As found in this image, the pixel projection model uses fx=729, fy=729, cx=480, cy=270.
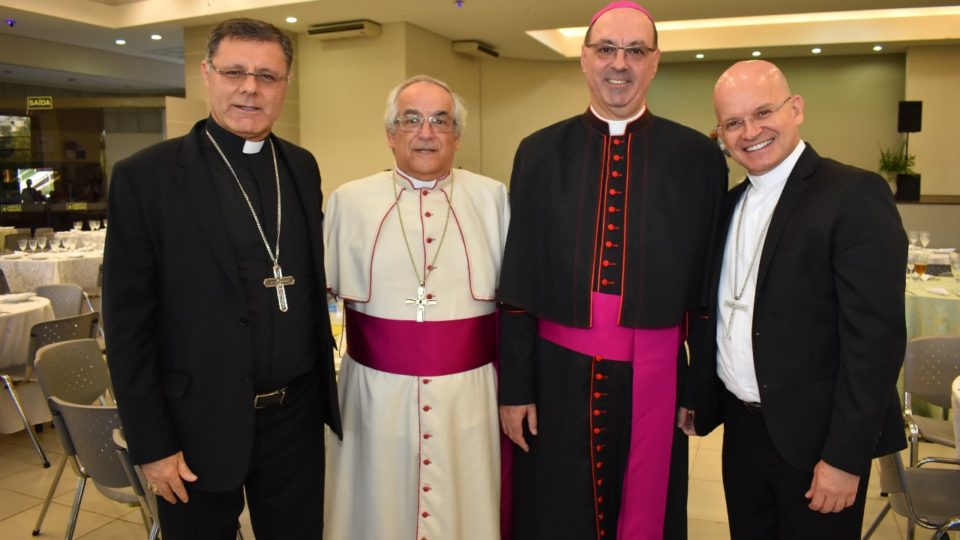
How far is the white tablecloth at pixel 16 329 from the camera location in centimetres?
416

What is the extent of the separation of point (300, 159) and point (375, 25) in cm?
757

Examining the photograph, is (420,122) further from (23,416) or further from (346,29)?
(346,29)

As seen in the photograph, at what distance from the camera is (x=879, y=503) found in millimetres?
3430

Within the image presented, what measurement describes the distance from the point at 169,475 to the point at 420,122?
1111mm

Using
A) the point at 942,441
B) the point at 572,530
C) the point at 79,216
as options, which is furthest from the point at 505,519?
the point at 79,216

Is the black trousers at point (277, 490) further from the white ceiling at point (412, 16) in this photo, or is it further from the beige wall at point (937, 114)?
the beige wall at point (937, 114)

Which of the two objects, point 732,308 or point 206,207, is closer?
point 206,207

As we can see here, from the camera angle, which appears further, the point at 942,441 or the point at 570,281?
the point at 942,441

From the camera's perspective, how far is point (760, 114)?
1.79 meters

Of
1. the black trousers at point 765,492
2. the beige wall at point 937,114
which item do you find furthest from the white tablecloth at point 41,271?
the beige wall at point 937,114

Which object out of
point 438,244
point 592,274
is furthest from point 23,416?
point 592,274

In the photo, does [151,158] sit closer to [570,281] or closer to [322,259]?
[322,259]

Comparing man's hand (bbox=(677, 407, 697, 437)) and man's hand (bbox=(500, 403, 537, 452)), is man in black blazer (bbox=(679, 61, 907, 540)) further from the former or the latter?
man's hand (bbox=(500, 403, 537, 452))

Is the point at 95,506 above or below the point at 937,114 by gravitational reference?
below
